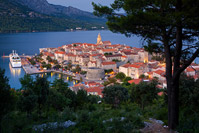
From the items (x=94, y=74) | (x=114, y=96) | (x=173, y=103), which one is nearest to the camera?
(x=173, y=103)

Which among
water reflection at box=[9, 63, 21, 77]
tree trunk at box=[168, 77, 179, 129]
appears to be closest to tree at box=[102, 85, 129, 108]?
tree trunk at box=[168, 77, 179, 129]

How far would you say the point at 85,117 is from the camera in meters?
4.81

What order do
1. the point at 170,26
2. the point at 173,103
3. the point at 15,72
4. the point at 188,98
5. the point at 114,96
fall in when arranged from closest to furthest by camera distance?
the point at 170,26, the point at 173,103, the point at 188,98, the point at 114,96, the point at 15,72

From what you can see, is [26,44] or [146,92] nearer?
[146,92]

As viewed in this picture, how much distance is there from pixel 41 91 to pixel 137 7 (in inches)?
155

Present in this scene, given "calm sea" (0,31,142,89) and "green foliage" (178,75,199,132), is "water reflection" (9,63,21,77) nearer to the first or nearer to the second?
"calm sea" (0,31,142,89)

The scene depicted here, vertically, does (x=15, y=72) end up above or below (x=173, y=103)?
below

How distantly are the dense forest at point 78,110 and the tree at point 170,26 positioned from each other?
83 centimetres

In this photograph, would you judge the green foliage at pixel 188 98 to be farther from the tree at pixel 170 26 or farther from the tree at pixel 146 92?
the tree at pixel 146 92

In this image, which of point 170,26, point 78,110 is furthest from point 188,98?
point 78,110

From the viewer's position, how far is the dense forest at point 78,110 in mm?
4004

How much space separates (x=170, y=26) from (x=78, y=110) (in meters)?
3.84

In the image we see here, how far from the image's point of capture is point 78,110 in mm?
6609

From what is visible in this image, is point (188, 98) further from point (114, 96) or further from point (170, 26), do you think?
point (114, 96)
